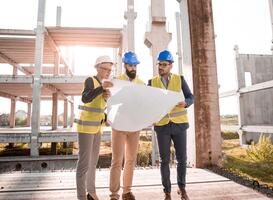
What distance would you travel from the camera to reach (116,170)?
8.51 feet

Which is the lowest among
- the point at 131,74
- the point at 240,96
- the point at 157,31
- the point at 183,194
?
the point at 183,194

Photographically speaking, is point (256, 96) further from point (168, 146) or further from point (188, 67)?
point (168, 146)

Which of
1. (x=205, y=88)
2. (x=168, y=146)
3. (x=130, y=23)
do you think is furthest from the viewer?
(x=130, y=23)

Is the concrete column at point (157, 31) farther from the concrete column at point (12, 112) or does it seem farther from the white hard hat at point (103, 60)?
the concrete column at point (12, 112)

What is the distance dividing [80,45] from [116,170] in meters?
15.4

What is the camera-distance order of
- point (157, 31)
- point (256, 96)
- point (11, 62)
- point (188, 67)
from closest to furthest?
point (188, 67) → point (157, 31) → point (256, 96) → point (11, 62)

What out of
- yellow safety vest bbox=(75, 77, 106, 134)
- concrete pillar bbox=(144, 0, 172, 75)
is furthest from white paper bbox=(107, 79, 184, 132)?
concrete pillar bbox=(144, 0, 172, 75)

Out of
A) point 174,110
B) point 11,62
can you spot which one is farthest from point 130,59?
point 11,62

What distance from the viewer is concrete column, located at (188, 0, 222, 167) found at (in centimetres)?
420

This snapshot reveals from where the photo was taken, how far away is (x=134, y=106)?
2.46 m

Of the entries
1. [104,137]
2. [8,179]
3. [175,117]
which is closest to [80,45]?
[104,137]

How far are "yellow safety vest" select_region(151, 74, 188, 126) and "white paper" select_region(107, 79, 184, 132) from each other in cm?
17

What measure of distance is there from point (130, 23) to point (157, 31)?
7.45 m

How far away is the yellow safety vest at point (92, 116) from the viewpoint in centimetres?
237
